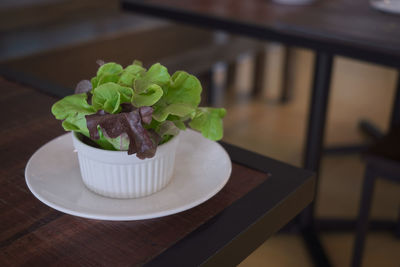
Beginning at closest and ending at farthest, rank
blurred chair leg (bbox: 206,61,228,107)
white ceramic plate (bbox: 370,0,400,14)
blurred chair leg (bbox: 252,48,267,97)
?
white ceramic plate (bbox: 370,0,400,14) < blurred chair leg (bbox: 206,61,228,107) < blurred chair leg (bbox: 252,48,267,97)

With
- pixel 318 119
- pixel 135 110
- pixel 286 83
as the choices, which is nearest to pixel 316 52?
pixel 318 119

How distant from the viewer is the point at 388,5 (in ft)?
4.87

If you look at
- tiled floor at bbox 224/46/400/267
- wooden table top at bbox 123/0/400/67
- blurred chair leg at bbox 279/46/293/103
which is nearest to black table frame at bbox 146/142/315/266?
wooden table top at bbox 123/0/400/67


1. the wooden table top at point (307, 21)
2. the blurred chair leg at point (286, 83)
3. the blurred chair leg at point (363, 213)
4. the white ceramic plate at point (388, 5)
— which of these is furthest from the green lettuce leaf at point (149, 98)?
the blurred chair leg at point (286, 83)

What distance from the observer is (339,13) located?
1454 mm

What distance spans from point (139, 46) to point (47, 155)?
5.28 ft

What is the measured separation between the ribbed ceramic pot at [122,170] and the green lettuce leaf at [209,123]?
Result: 0.03 m

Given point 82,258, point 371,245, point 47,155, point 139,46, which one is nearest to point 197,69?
point 139,46

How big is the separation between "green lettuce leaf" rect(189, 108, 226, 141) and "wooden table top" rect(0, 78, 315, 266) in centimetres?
8

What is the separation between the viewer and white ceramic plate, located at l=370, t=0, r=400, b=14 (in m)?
1.44

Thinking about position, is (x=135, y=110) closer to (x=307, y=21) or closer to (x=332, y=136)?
(x=307, y=21)

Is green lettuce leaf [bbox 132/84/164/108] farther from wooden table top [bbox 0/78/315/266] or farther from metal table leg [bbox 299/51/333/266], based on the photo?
metal table leg [bbox 299/51/333/266]

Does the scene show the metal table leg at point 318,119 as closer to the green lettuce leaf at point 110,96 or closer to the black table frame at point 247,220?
the black table frame at point 247,220

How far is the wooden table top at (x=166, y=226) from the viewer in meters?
0.52
